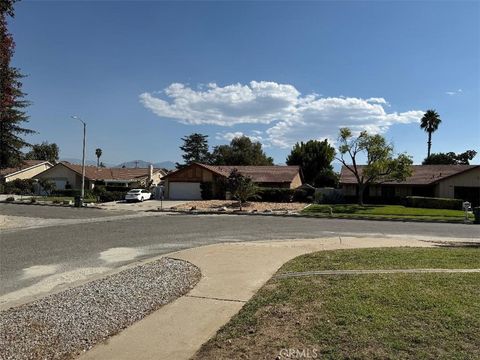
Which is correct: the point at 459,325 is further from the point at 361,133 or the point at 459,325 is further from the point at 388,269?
the point at 361,133

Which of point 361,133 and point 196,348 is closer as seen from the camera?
point 196,348

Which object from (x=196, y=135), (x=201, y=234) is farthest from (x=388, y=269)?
(x=196, y=135)

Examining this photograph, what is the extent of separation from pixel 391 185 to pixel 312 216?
20.5 m

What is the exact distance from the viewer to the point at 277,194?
46500 mm

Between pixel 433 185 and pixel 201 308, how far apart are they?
149 ft

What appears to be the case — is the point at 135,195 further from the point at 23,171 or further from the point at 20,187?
the point at 23,171

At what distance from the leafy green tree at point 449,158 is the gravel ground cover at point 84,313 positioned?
75784 millimetres

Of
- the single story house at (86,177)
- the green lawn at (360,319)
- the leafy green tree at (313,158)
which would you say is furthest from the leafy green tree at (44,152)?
the green lawn at (360,319)

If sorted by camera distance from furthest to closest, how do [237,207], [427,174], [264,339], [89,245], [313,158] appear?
[313,158] < [427,174] < [237,207] < [89,245] < [264,339]

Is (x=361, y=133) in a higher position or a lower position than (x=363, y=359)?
higher

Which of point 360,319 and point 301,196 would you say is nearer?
point 360,319

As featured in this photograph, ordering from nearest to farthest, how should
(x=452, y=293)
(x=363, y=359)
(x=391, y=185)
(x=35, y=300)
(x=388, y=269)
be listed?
1. (x=363, y=359)
2. (x=452, y=293)
3. (x=35, y=300)
4. (x=388, y=269)
5. (x=391, y=185)

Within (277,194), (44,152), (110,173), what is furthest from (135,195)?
(44,152)

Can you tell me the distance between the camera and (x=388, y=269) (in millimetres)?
9227
